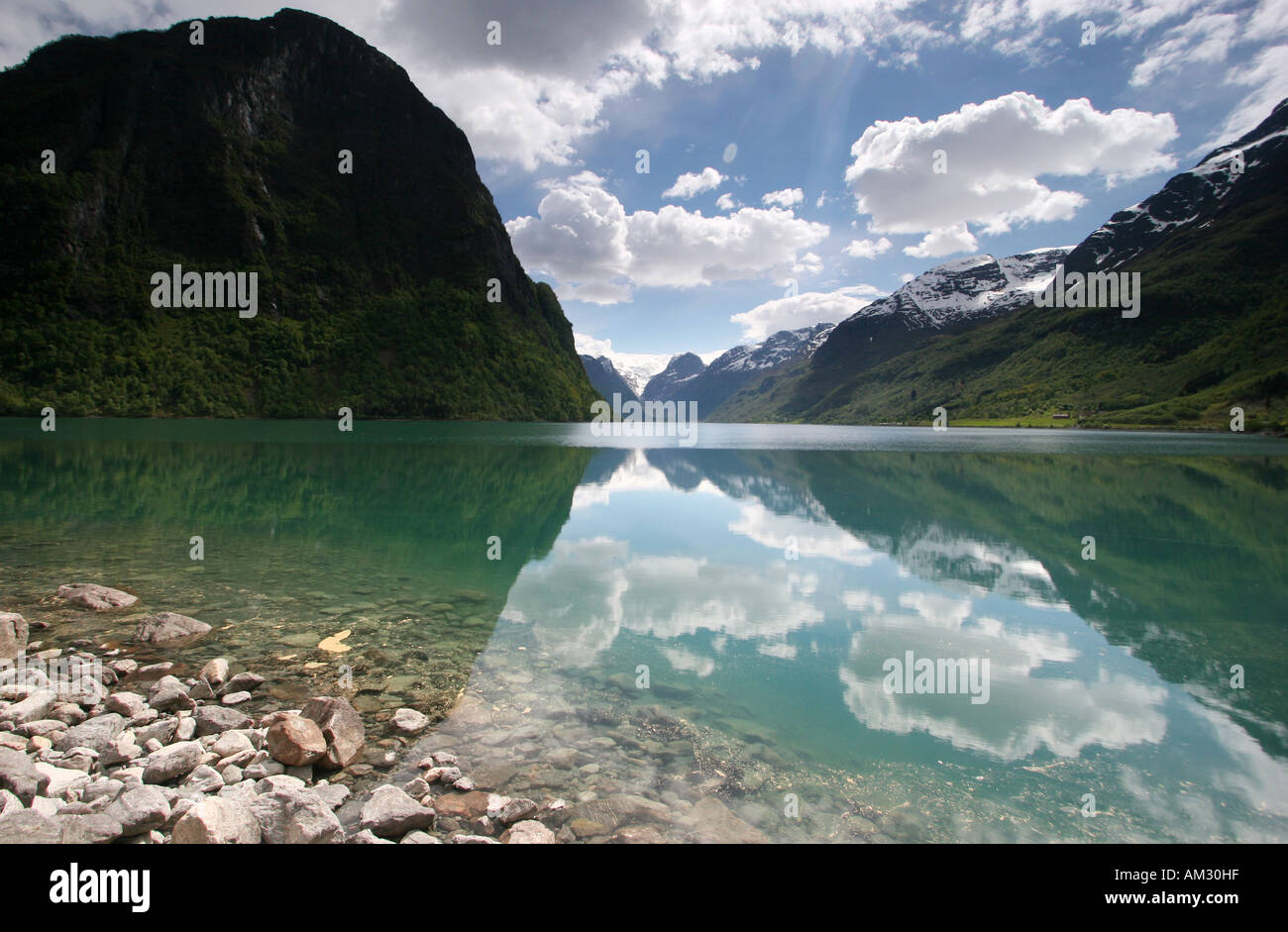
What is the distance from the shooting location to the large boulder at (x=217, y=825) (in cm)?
571

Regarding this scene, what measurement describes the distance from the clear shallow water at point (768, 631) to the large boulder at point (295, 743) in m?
1.29

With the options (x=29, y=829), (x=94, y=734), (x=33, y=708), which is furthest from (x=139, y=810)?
(x=33, y=708)

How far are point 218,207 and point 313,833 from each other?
218 meters

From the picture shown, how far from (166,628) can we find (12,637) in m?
2.35

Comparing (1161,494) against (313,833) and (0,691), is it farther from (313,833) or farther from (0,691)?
(0,691)

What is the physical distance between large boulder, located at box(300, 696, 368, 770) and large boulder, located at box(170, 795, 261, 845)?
1.84 meters

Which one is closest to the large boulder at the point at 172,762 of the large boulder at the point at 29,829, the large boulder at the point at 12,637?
the large boulder at the point at 29,829

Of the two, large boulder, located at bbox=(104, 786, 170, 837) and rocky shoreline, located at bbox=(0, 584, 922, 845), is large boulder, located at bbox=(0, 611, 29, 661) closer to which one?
rocky shoreline, located at bbox=(0, 584, 922, 845)

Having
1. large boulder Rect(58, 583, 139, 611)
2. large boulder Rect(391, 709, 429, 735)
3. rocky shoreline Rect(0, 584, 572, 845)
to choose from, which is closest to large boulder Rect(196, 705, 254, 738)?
rocky shoreline Rect(0, 584, 572, 845)

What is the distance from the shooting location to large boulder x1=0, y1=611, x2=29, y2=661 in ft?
36.7

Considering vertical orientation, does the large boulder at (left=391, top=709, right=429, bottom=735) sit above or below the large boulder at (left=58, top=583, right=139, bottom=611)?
below

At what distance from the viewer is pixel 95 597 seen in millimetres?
14852

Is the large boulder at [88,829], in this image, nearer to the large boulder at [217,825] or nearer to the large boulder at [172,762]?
the large boulder at [217,825]

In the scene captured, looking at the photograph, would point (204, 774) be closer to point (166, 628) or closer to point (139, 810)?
point (139, 810)
